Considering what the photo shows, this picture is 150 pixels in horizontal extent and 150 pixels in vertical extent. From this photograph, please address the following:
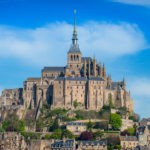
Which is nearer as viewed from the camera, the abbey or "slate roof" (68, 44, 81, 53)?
the abbey

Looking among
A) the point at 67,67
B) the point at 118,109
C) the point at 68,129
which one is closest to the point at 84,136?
the point at 68,129

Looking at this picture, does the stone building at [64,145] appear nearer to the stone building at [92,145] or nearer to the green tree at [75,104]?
the stone building at [92,145]

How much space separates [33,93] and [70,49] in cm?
872

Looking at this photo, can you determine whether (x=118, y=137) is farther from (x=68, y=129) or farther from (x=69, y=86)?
(x=69, y=86)

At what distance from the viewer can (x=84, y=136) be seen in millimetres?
70375

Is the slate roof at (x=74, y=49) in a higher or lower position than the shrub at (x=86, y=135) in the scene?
higher

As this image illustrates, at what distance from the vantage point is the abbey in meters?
78.9

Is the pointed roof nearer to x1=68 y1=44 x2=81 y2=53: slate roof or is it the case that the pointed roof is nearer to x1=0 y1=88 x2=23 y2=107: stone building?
x1=68 y1=44 x2=81 y2=53: slate roof

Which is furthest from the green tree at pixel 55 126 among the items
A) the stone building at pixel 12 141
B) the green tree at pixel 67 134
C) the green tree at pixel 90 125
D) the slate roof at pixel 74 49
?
the slate roof at pixel 74 49

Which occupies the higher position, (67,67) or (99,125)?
(67,67)

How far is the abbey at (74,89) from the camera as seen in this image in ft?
259

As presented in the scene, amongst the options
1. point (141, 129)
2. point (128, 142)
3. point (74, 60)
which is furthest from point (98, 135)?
point (74, 60)

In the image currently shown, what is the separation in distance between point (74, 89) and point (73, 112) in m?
3.43

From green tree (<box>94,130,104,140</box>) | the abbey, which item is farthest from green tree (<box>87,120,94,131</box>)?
the abbey
